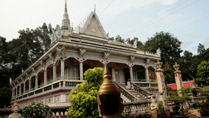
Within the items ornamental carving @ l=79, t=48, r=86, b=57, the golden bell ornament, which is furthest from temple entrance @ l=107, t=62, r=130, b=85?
the golden bell ornament

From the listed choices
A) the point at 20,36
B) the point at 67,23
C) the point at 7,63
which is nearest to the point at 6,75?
the point at 7,63

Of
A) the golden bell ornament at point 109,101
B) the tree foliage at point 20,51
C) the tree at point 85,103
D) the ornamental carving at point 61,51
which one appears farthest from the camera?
the tree foliage at point 20,51

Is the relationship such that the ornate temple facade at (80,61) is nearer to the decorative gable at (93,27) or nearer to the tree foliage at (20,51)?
the decorative gable at (93,27)

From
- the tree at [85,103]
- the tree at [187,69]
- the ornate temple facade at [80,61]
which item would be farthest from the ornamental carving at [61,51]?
the tree at [187,69]

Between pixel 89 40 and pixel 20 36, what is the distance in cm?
3122

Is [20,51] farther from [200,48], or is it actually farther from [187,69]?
[200,48]

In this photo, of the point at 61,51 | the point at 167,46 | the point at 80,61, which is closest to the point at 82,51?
the point at 80,61

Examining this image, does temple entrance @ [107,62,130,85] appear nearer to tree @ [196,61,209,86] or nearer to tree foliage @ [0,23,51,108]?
tree @ [196,61,209,86]

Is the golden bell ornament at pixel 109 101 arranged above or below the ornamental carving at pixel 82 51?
below

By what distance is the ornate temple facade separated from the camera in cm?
1431

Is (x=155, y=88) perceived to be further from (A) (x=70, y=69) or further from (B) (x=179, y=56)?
(B) (x=179, y=56)

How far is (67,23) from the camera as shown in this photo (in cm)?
2428

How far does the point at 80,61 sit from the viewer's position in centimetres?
1566

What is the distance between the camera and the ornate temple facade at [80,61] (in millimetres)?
14312
